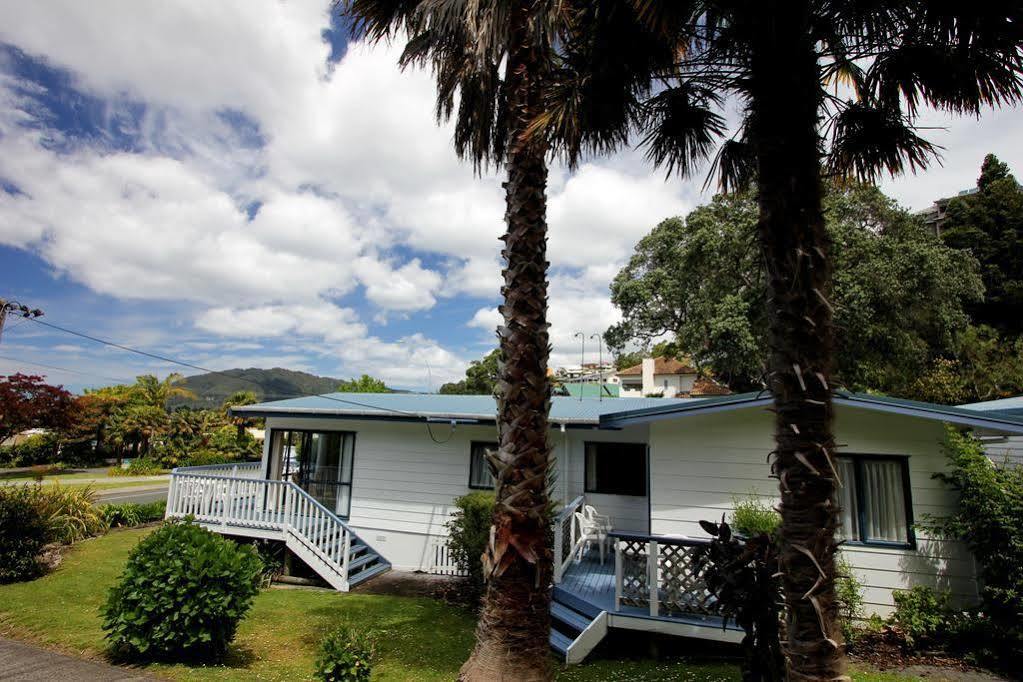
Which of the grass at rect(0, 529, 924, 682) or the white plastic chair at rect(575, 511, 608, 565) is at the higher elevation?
the white plastic chair at rect(575, 511, 608, 565)

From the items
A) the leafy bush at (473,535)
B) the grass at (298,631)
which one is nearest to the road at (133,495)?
the grass at (298,631)

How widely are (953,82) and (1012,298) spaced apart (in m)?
33.1

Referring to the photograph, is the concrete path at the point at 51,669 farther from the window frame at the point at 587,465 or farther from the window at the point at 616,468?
the window at the point at 616,468

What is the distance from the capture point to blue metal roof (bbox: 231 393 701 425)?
12.5 meters

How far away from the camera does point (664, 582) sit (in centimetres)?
816

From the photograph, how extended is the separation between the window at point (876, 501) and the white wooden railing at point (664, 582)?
105 inches

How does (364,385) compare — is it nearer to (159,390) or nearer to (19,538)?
(159,390)

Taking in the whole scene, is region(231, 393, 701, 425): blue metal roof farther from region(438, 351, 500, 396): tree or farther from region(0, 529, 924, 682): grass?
region(438, 351, 500, 396): tree

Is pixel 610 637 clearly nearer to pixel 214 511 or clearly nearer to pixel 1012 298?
pixel 214 511

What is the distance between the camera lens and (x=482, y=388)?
56.2m

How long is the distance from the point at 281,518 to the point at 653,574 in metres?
8.56

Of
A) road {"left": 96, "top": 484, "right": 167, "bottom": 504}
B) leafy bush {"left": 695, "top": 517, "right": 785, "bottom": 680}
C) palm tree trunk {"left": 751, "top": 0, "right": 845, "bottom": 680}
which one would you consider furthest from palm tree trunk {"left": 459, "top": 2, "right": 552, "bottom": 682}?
road {"left": 96, "top": 484, "right": 167, "bottom": 504}

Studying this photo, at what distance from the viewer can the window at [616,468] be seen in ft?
39.7

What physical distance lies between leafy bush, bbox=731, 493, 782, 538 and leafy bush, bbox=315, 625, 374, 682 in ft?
19.3
